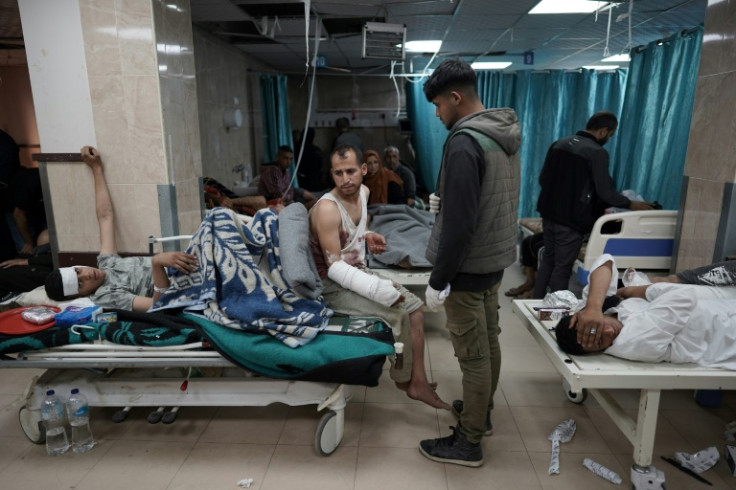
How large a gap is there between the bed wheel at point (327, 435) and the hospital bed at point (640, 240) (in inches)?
78.2

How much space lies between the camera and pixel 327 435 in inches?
77.2

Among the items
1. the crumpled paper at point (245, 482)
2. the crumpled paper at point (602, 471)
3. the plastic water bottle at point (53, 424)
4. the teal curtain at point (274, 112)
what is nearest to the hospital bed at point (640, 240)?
the crumpled paper at point (602, 471)

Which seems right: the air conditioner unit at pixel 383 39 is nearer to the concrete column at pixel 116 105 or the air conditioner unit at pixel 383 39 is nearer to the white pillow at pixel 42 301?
the concrete column at pixel 116 105

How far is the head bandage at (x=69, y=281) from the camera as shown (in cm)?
228

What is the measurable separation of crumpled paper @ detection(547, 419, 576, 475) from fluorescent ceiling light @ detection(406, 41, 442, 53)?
3855 mm

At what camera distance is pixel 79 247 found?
2656 millimetres

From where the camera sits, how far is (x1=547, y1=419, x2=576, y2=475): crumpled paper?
6.23 feet

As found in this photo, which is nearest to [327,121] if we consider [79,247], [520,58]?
[520,58]

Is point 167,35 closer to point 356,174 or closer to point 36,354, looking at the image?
point 356,174

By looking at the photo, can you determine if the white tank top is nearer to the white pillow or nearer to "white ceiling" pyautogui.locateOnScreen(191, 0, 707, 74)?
the white pillow

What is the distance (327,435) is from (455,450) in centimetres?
53

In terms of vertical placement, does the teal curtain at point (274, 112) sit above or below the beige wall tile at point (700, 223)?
above

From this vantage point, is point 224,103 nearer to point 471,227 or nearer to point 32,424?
point 32,424

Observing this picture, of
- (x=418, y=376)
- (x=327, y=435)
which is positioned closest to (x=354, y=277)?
(x=418, y=376)
